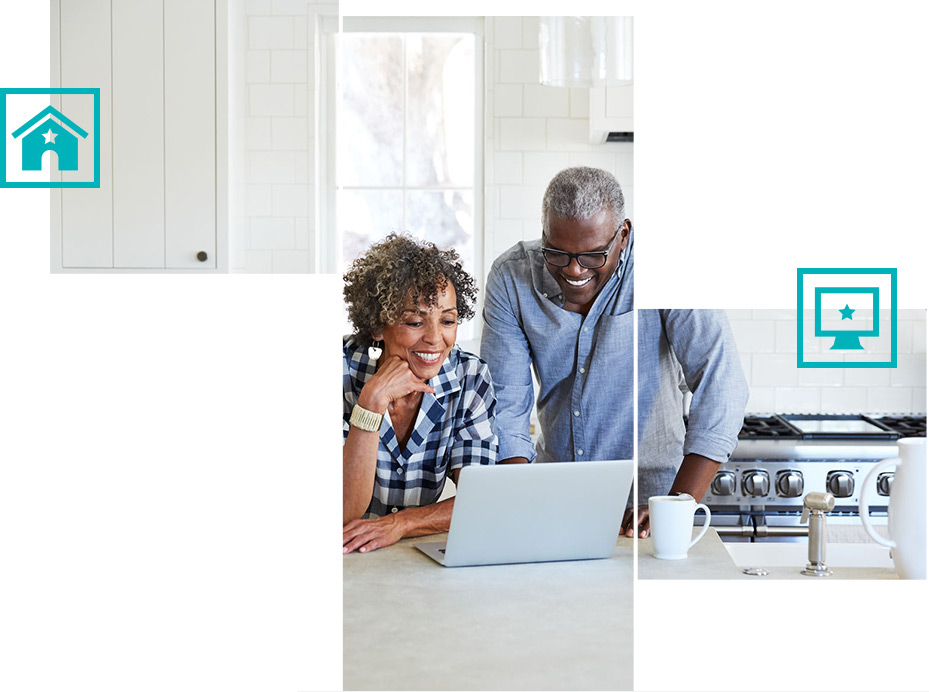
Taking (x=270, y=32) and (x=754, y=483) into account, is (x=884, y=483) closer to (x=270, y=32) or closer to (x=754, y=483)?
(x=754, y=483)

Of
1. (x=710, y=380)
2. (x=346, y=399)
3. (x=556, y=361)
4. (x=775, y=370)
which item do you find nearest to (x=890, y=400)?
(x=775, y=370)

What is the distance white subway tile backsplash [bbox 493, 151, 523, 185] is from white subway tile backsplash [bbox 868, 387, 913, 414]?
2388 millimetres

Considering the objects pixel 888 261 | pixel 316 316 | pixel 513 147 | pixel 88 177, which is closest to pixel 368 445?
pixel 316 316

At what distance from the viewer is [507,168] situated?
2225mm

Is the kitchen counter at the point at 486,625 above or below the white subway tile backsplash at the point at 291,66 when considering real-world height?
below

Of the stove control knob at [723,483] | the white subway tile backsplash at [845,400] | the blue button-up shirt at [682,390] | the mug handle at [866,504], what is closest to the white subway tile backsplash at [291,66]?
the blue button-up shirt at [682,390]

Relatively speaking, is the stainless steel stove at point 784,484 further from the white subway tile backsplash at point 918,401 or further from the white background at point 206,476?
the white background at point 206,476

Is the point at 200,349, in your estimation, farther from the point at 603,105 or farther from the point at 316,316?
the point at 603,105

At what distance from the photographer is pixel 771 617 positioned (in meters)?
2.23

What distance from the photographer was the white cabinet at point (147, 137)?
8.66ft

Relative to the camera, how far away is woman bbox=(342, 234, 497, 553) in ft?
7.35

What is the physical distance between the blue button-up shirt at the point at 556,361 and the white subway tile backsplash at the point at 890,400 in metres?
2.11

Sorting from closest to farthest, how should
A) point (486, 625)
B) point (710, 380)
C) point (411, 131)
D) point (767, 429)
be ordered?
point (486, 625), point (411, 131), point (710, 380), point (767, 429)

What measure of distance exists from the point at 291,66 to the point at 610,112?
0.96 metres
